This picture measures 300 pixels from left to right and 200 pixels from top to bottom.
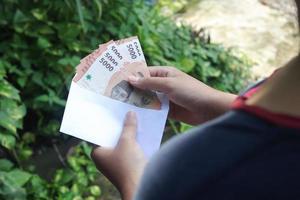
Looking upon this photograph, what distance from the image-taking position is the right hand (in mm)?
1200

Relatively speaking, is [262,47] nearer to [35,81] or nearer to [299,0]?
[35,81]

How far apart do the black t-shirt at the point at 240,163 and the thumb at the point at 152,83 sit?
0.56 meters

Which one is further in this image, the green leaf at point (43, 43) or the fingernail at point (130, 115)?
the green leaf at point (43, 43)

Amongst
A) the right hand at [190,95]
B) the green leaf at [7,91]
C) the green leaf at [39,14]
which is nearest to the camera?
the right hand at [190,95]

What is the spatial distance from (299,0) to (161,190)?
266 mm

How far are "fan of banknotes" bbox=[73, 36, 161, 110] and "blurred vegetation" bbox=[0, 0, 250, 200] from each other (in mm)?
1006

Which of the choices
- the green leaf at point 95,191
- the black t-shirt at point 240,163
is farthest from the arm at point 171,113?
the green leaf at point 95,191

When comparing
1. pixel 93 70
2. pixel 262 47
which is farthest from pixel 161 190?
pixel 262 47

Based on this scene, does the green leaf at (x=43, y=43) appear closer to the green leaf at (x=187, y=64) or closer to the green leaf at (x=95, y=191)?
the green leaf at (x=95, y=191)

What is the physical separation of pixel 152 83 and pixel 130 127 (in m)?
0.14

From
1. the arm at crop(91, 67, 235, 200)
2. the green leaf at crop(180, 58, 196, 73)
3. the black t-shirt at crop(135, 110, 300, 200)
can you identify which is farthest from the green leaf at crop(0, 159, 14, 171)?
the black t-shirt at crop(135, 110, 300, 200)

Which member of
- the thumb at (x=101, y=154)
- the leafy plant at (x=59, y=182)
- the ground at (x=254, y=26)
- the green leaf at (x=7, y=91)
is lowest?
the ground at (x=254, y=26)

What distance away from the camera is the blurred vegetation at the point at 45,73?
2.23 metres

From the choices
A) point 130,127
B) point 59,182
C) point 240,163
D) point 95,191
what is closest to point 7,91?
point 59,182
